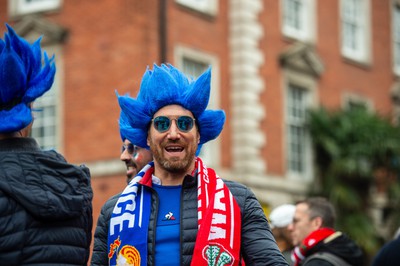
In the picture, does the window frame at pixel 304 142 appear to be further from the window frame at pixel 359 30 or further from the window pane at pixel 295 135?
the window frame at pixel 359 30

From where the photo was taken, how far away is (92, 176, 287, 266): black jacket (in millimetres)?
4547

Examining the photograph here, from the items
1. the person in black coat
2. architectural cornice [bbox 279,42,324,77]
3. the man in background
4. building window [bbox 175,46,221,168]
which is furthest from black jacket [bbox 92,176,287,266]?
architectural cornice [bbox 279,42,324,77]

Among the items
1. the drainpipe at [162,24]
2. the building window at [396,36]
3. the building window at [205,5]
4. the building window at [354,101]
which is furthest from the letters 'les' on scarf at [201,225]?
the building window at [396,36]

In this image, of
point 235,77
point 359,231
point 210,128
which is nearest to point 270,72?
point 235,77

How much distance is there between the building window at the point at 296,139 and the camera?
2259 cm

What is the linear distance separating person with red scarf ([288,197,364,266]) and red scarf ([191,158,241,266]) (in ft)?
8.39

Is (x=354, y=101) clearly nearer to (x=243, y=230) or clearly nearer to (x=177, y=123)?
(x=177, y=123)

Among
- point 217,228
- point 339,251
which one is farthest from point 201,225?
point 339,251

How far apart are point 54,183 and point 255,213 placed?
1.10 meters

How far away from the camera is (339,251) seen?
7.14 meters

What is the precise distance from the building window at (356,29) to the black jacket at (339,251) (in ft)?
61.0

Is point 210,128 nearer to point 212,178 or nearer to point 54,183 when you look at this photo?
point 212,178

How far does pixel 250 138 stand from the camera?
A: 20.8m

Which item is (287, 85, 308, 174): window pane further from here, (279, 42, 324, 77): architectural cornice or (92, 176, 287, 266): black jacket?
(92, 176, 287, 266): black jacket
